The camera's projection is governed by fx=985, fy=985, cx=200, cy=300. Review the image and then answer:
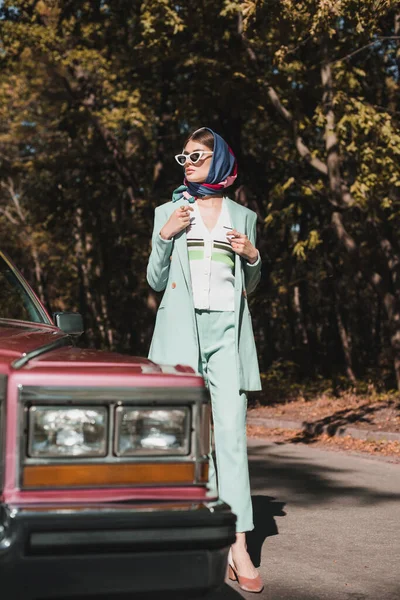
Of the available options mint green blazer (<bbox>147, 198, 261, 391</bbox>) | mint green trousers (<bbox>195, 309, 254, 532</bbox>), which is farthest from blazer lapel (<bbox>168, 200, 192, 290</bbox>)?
mint green trousers (<bbox>195, 309, 254, 532</bbox>)

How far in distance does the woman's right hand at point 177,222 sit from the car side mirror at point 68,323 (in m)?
0.56

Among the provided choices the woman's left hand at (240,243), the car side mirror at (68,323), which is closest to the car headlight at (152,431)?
the car side mirror at (68,323)

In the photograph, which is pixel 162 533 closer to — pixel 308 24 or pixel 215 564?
pixel 215 564

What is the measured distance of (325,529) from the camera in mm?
6020

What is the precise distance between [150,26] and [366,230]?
5.15 meters

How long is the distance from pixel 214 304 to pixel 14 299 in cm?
93

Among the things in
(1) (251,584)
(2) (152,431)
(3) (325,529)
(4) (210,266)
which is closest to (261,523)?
(3) (325,529)

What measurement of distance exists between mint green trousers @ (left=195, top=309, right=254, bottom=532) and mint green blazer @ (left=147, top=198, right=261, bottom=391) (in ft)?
0.16

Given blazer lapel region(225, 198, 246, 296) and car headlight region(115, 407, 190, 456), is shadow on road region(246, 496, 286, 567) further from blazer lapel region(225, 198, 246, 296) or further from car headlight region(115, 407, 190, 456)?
car headlight region(115, 407, 190, 456)

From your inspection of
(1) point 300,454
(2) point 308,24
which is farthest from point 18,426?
(2) point 308,24

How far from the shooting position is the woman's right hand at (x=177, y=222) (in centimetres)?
443

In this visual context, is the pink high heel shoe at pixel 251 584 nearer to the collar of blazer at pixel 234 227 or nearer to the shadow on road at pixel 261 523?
the shadow on road at pixel 261 523

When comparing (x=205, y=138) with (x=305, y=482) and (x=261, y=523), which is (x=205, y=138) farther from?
(x=305, y=482)

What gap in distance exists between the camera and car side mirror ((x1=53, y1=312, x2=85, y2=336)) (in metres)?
4.36
